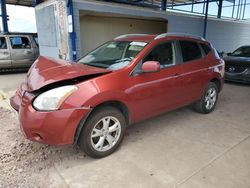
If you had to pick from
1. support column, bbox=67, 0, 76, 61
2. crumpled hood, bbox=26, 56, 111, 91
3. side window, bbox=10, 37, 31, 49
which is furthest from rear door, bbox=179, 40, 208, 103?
side window, bbox=10, 37, 31, 49

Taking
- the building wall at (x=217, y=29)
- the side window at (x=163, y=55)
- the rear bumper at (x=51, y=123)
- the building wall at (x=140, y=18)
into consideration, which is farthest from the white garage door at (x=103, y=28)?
the rear bumper at (x=51, y=123)

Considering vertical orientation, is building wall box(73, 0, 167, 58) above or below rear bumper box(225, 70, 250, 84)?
above

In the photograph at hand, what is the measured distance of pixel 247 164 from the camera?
3006 mm

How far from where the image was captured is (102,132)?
9.98ft

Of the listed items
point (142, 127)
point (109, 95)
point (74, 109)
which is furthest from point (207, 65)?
point (74, 109)

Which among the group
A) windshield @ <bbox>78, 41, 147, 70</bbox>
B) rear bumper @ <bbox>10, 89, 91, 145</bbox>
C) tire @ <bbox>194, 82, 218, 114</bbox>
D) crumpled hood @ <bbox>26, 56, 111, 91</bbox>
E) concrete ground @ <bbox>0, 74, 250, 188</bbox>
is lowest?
concrete ground @ <bbox>0, 74, 250, 188</bbox>

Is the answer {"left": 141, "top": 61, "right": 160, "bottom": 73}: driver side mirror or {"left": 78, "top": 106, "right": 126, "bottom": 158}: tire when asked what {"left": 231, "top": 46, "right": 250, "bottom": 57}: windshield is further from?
{"left": 78, "top": 106, "right": 126, "bottom": 158}: tire

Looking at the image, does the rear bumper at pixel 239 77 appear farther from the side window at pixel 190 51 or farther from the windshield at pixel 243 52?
the side window at pixel 190 51

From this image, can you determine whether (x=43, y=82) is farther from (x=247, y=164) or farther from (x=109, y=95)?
(x=247, y=164)

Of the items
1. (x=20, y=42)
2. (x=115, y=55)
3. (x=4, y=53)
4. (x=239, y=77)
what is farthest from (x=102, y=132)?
(x=20, y=42)

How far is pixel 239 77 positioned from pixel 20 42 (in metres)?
8.96

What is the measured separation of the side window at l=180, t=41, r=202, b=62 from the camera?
4.13m

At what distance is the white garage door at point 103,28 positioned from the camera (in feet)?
35.2

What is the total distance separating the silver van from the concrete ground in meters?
7.99
